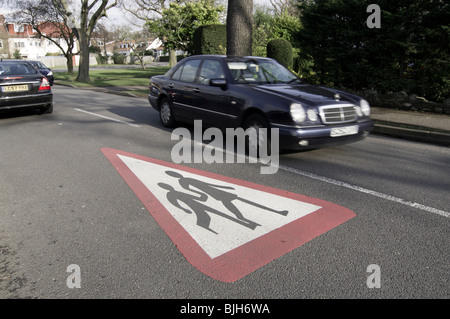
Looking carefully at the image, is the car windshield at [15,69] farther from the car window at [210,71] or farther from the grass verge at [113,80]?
the grass verge at [113,80]

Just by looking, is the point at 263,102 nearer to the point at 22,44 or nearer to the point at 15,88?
the point at 15,88

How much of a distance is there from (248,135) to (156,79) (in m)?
3.55

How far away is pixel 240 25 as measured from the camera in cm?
1201

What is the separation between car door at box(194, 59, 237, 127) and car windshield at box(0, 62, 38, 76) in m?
5.91

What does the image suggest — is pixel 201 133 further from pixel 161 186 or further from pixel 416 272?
pixel 416 272

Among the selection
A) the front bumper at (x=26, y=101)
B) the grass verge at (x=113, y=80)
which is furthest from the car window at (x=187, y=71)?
the grass verge at (x=113, y=80)

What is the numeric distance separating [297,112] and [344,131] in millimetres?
844

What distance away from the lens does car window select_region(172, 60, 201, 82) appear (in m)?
7.31

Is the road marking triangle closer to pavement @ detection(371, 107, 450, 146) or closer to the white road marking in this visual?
the white road marking

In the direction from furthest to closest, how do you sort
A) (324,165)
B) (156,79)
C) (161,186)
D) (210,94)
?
(156,79), (210,94), (324,165), (161,186)

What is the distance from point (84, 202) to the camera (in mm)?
A: 4043

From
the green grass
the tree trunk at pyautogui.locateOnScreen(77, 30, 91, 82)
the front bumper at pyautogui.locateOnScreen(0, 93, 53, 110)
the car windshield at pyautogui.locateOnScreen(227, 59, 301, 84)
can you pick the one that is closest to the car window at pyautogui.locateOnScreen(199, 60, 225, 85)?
the car windshield at pyautogui.locateOnScreen(227, 59, 301, 84)
